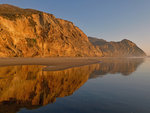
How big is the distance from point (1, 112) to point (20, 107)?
33.4 inches

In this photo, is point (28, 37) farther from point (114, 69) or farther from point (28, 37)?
point (114, 69)

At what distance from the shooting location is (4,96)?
22.9 ft

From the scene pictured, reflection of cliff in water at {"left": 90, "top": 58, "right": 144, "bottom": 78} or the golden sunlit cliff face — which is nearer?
reflection of cliff in water at {"left": 90, "top": 58, "right": 144, "bottom": 78}

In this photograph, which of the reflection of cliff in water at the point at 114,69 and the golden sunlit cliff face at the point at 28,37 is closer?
the reflection of cliff in water at the point at 114,69

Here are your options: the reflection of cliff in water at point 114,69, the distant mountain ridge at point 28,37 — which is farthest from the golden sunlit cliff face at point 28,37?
the reflection of cliff in water at point 114,69

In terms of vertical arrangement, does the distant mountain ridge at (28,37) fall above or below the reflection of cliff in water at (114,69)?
above

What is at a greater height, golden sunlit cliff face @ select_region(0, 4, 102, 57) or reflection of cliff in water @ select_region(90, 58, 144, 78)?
golden sunlit cliff face @ select_region(0, 4, 102, 57)

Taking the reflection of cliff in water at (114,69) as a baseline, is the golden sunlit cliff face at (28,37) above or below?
above

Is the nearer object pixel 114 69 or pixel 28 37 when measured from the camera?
pixel 114 69

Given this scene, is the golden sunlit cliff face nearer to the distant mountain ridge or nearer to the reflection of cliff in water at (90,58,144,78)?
the distant mountain ridge

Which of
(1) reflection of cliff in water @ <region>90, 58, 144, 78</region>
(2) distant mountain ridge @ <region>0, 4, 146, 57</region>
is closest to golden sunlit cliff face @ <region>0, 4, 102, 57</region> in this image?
(2) distant mountain ridge @ <region>0, 4, 146, 57</region>

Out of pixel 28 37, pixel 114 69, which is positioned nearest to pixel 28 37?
pixel 28 37

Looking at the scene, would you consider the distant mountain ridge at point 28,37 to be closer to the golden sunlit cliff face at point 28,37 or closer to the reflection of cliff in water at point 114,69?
the golden sunlit cliff face at point 28,37

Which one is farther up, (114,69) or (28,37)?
(28,37)
